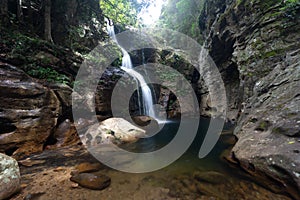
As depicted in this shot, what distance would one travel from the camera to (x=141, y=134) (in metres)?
6.68

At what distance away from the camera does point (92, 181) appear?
112 inches

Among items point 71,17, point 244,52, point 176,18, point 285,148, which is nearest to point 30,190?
point 285,148

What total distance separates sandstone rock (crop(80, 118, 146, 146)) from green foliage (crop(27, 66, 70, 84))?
2435mm

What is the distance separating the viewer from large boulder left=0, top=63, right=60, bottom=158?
13.7 feet

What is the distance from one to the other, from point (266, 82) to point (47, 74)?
7752 mm

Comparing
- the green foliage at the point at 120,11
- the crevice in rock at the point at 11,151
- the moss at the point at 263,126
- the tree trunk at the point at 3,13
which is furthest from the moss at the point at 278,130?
the green foliage at the point at 120,11

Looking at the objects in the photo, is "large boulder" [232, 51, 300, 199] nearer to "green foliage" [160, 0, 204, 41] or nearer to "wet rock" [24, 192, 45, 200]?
"wet rock" [24, 192, 45, 200]

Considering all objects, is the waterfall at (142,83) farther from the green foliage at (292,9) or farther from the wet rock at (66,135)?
the green foliage at (292,9)

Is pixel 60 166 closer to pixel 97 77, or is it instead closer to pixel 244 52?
pixel 97 77

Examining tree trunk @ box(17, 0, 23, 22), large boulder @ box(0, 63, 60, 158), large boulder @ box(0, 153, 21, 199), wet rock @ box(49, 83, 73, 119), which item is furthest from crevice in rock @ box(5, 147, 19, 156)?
tree trunk @ box(17, 0, 23, 22)

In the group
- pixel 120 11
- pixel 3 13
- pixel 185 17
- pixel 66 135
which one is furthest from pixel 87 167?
pixel 185 17

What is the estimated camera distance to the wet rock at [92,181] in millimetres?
2741

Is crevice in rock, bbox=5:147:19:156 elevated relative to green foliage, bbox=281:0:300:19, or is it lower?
lower

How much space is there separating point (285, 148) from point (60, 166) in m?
4.46
